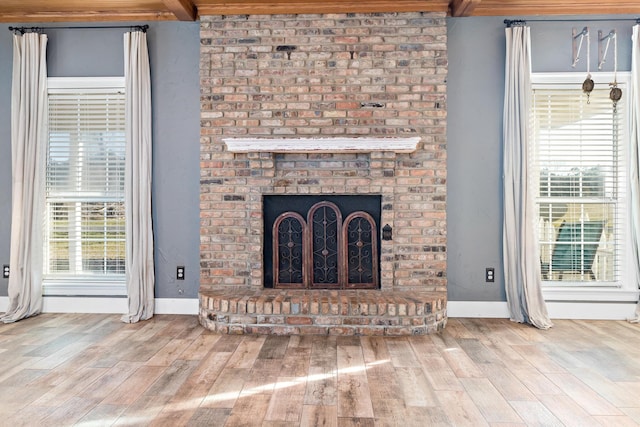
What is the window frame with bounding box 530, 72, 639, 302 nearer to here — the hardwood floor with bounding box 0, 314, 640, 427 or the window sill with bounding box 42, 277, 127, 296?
the hardwood floor with bounding box 0, 314, 640, 427

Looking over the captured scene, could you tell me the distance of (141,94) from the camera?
13.1 feet

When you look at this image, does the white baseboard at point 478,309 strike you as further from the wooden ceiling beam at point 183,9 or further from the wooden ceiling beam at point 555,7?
A: the wooden ceiling beam at point 183,9

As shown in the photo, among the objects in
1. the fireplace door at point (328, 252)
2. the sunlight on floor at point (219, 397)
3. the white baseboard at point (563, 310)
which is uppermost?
the fireplace door at point (328, 252)

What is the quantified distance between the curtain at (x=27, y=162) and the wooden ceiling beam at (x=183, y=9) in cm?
129

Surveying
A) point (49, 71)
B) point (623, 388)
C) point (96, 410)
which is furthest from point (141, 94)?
point (623, 388)

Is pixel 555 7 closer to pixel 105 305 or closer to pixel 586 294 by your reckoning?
pixel 586 294

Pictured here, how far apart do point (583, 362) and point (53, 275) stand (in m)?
4.44

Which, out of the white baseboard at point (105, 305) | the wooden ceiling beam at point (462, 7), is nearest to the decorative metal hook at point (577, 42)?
the wooden ceiling beam at point (462, 7)

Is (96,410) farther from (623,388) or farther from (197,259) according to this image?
(623,388)

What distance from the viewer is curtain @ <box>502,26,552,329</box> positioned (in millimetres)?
3873

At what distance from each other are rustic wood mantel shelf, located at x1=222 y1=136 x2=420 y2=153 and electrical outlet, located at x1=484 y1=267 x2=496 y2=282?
1.32m

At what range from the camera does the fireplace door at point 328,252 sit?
3.91 metres

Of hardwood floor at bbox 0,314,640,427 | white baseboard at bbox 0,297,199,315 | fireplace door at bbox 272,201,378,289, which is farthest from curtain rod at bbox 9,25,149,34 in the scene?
hardwood floor at bbox 0,314,640,427

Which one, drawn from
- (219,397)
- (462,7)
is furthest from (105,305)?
(462,7)
